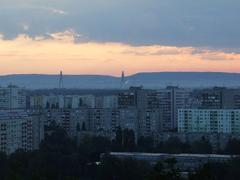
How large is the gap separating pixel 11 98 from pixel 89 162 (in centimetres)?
1965

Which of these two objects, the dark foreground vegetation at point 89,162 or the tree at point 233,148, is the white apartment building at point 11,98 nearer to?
the dark foreground vegetation at point 89,162

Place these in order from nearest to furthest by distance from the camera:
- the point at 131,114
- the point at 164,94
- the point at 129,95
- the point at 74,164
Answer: the point at 74,164, the point at 131,114, the point at 129,95, the point at 164,94

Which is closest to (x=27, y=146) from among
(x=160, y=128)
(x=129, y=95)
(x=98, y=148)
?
(x=98, y=148)

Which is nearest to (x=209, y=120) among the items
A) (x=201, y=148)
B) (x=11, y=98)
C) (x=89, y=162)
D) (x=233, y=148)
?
(x=201, y=148)

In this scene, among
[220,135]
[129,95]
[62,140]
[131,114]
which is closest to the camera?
[62,140]

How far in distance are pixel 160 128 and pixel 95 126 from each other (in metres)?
2.61

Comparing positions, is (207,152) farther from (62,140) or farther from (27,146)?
(27,146)

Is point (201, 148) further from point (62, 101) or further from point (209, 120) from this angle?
point (62, 101)

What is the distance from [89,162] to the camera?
17.1 m

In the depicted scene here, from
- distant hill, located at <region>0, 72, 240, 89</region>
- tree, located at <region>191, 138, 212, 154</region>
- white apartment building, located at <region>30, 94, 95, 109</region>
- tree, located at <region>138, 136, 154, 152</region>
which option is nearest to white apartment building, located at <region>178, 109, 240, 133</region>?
tree, located at <region>138, 136, 154, 152</region>

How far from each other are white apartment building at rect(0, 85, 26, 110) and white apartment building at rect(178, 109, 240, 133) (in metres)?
10.8

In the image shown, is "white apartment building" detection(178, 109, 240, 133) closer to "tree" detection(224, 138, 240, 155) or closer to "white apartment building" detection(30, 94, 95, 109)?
"tree" detection(224, 138, 240, 155)

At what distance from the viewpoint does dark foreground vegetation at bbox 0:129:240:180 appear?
13266 millimetres

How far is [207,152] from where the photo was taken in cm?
1975
